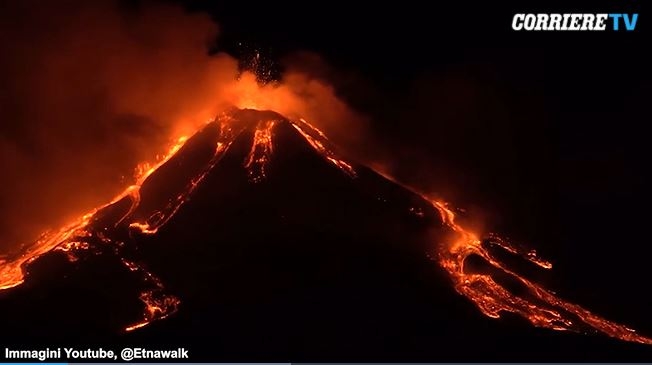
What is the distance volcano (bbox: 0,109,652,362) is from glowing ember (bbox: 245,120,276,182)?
6 cm

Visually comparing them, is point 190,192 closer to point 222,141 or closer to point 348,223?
point 222,141

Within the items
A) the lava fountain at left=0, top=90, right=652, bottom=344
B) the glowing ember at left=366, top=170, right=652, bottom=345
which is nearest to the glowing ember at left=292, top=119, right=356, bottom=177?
the lava fountain at left=0, top=90, right=652, bottom=344

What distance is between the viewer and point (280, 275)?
17344mm

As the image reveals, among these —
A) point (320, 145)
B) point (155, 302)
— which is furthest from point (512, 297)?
point (155, 302)

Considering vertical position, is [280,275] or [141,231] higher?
[141,231]

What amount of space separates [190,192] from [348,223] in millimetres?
3945

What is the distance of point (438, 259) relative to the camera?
1947cm

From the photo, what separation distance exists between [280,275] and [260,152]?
5.72 meters

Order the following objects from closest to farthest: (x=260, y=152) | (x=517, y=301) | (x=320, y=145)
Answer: (x=517, y=301) < (x=260, y=152) < (x=320, y=145)

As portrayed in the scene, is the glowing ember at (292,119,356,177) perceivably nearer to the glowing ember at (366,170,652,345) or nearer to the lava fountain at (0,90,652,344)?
the lava fountain at (0,90,652,344)

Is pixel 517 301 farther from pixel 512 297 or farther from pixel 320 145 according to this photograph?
Answer: pixel 320 145

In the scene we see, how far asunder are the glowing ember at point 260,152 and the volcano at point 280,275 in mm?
59

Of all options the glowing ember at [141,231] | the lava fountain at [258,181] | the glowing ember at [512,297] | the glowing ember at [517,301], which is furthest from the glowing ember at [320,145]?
the glowing ember at [517,301]

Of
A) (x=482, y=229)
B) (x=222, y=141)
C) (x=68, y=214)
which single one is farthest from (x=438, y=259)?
(x=68, y=214)
